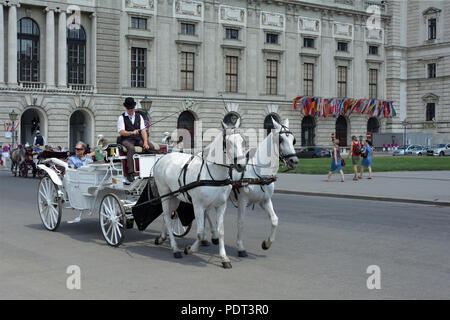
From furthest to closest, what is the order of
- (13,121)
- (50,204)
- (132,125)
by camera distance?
1. (13,121)
2. (50,204)
3. (132,125)

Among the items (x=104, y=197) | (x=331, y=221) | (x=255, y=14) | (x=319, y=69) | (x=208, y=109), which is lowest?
(x=331, y=221)

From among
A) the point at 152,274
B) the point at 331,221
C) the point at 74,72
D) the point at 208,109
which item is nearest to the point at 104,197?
the point at 152,274

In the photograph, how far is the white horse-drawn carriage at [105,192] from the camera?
32.9 ft

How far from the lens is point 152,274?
25.6ft

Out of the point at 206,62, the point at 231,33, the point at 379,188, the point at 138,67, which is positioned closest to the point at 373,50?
the point at 231,33

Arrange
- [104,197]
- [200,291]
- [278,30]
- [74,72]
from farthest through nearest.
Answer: [278,30]
[74,72]
[104,197]
[200,291]

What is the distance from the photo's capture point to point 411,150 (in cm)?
6378

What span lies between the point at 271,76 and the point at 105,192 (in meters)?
49.2

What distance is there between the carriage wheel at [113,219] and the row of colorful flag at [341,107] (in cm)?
5109

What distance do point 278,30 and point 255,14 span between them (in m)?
3.07

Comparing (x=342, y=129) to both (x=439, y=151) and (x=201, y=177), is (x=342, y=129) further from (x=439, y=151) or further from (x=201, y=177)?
(x=201, y=177)

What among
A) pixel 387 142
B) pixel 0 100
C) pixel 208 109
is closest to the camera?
pixel 0 100

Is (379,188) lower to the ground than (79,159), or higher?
lower

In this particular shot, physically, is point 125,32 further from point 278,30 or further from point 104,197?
point 104,197
